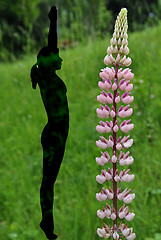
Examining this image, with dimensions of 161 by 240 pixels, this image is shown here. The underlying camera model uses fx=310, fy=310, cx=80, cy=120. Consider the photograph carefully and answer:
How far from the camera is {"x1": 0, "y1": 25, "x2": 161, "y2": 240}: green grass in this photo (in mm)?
2180

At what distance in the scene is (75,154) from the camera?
10.4ft

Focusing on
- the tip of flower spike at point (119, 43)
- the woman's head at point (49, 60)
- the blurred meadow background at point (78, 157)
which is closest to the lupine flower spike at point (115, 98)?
the tip of flower spike at point (119, 43)

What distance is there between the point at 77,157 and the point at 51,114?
2.60m

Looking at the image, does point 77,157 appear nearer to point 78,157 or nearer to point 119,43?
point 78,157

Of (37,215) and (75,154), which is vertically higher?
(75,154)

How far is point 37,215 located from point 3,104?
10.1 feet

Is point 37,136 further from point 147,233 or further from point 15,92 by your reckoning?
point 147,233

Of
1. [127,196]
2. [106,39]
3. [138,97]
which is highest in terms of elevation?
[106,39]

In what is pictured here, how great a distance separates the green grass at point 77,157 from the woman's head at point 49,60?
152 centimetres

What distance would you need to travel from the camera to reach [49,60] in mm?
551

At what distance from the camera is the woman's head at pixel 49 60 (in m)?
0.54

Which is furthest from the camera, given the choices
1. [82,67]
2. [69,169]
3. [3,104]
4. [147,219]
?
[3,104]

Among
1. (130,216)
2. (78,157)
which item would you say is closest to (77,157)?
(78,157)

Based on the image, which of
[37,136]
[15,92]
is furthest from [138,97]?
[15,92]
